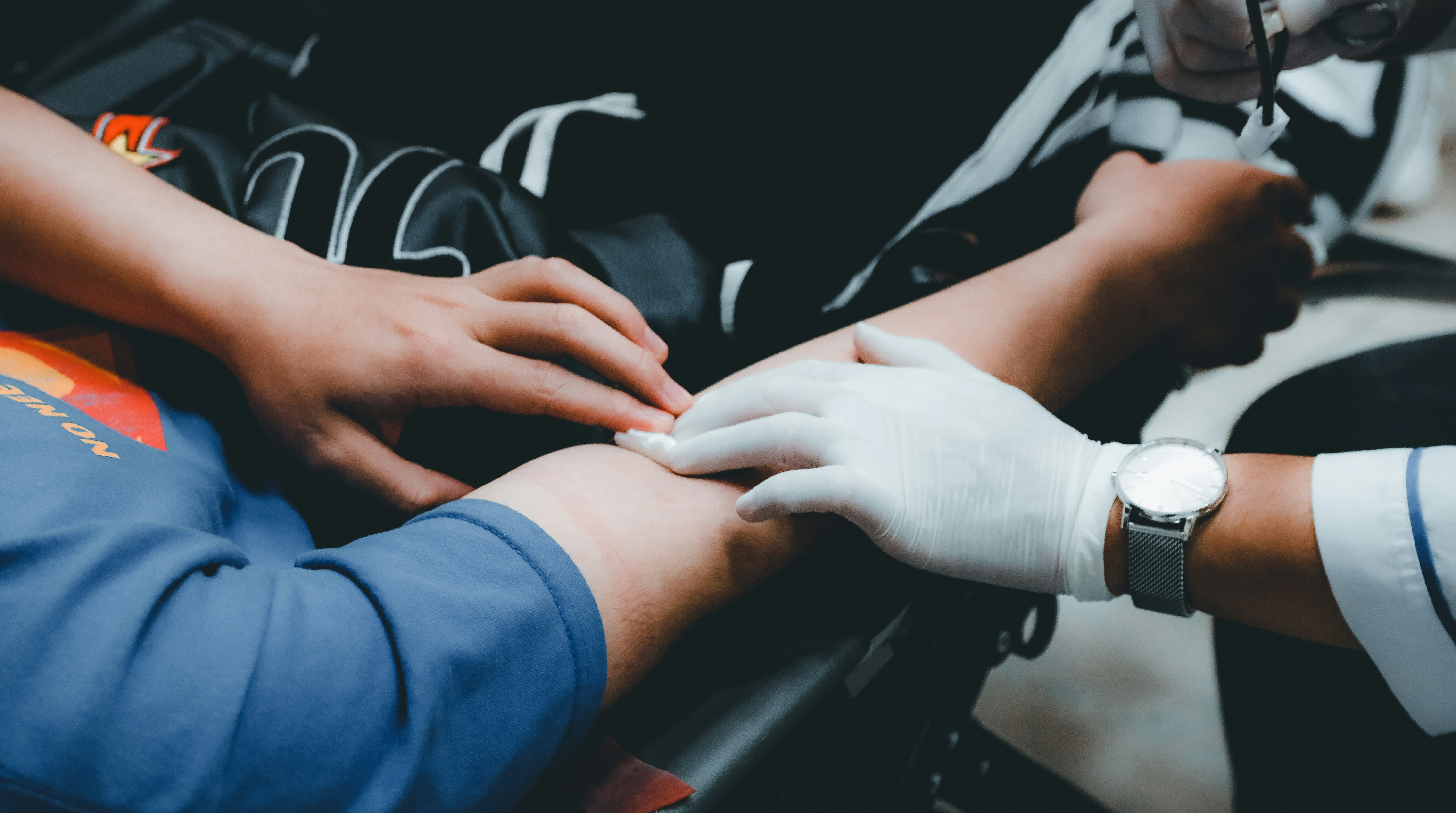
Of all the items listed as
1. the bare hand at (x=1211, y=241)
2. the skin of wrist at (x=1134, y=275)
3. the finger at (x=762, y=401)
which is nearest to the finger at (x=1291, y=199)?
the bare hand at (x=1211, y=241)

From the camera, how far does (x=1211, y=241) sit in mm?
830

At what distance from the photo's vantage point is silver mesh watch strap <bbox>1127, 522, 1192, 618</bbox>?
560mm

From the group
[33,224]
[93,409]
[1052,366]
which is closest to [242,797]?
[93,409]

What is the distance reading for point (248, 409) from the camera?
2.28 ft

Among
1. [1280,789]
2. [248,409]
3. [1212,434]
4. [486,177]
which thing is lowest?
[1212,434]

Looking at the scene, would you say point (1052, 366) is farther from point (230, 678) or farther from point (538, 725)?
point (230, 678)

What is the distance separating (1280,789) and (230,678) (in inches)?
31.6

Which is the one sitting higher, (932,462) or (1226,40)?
(1226,40)

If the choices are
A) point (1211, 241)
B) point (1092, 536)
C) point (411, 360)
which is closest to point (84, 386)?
point (411, 360)

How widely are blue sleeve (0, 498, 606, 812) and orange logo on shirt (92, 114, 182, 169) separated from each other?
0.47 m

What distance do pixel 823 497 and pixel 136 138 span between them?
74 cm

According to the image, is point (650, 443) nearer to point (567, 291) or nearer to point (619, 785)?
point (567, 291)

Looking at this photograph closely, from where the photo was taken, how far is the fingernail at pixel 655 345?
2.19 ft

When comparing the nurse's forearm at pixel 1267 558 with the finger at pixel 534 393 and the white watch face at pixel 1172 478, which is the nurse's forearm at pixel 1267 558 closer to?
the white watch face at pixel 1172 478
